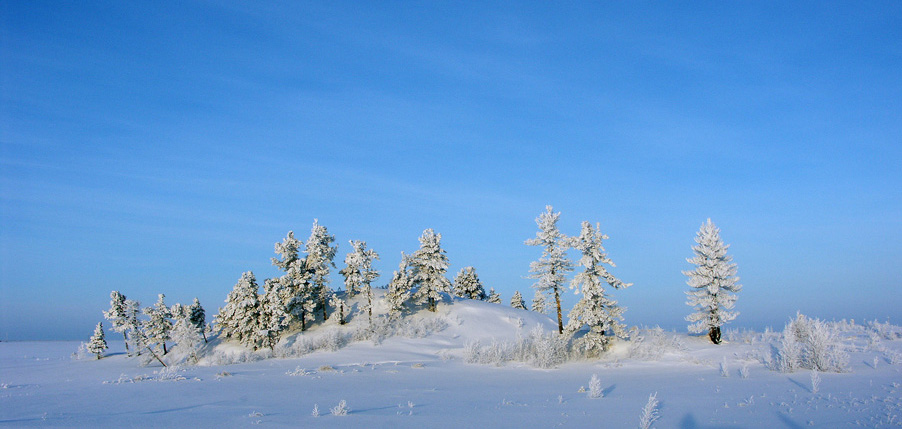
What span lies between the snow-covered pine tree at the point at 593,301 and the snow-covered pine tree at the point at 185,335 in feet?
101

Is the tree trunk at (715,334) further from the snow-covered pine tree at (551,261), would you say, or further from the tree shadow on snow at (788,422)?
the tree shadow on snow at (788,422)

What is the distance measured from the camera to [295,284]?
43688mm

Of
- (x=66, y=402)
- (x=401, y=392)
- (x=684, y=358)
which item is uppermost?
(x=66, y=402)

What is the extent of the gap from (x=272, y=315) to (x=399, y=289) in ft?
36.8

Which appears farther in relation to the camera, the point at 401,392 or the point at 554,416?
the point at 401,392

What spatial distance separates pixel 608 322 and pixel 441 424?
24133mm

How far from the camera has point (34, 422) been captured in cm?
934

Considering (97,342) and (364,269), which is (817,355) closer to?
(364,269)

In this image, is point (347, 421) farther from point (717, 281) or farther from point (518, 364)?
point (717, 281)

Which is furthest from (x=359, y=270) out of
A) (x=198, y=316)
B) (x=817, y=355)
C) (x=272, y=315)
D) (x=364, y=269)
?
(x=817, y=355)

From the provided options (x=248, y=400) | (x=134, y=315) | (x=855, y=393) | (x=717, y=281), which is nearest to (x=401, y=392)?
(x=248, y=400)

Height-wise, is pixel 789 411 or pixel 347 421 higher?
pixel 347 421

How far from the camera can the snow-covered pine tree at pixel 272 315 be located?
4047 cm

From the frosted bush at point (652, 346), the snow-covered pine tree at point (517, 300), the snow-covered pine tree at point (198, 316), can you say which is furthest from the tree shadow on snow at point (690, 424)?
the snow-covered pine tree at point (517, 300)
